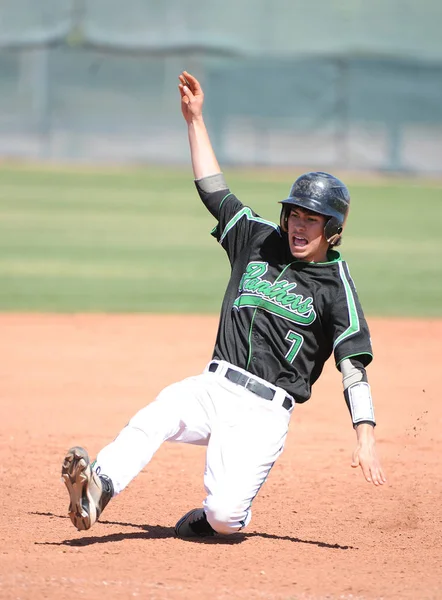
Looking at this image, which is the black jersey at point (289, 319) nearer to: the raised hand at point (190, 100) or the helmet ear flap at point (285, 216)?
the helmet ear flap at point (285, 216)

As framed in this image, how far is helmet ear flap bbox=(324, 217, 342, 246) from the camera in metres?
4.48

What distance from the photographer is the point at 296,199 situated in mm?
4457

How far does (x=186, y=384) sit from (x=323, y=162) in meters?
24.6

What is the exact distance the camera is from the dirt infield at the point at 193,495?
3936 millimetres

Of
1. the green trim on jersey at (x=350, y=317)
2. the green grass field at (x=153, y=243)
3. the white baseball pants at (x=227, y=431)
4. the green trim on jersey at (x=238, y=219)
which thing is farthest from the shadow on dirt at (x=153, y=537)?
the green grass field at (x=153, y=243)

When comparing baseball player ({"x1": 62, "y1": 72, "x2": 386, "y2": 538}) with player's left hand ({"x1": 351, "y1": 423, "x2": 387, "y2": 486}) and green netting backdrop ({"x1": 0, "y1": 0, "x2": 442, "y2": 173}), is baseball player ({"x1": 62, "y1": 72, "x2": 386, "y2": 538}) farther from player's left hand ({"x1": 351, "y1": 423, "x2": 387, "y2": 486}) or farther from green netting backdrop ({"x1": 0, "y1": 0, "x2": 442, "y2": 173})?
green netting backdrop ({"x1": 0, "y1": 0, "x2": 442, "y2": 173})

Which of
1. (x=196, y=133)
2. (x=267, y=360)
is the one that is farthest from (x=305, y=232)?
(x=196, y=133)

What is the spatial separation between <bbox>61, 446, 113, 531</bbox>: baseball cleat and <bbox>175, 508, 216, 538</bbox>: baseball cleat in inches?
27.7

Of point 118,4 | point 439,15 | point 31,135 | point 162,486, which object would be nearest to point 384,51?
point 439,15

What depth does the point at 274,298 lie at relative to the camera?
448cm

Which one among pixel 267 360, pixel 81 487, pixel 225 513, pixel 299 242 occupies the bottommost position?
pixel 225 513

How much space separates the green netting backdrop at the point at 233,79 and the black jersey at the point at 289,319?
24017 millimetres

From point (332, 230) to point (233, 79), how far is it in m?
24.6

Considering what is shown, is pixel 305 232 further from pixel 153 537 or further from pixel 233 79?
pixel 233 79
